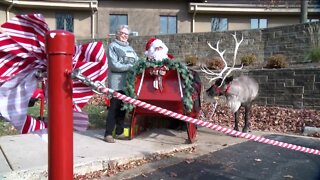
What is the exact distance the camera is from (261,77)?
1255cm

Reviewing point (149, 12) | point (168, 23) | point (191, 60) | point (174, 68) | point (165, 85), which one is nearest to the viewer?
point (174, 68)

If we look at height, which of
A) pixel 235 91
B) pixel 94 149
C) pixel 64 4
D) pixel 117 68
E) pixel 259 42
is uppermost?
pixel 64 4

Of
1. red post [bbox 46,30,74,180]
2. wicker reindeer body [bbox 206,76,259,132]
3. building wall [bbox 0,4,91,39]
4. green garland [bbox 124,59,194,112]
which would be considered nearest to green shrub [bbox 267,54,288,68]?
wicker reindeer body [bbox 206,76,259,132]

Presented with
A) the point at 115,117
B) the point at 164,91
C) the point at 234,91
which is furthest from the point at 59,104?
the point at 234,91

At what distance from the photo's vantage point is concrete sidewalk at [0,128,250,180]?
472cm

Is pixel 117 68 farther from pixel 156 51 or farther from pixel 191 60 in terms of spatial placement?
pixel 191 60

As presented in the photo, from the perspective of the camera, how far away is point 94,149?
19.2ft

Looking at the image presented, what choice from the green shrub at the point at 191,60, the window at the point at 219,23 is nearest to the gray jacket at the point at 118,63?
the green shrub at the point at 191,60

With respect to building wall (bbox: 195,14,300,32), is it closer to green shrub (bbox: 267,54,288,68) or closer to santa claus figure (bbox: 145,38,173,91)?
green shrub (bbox: 267,54,288,68)

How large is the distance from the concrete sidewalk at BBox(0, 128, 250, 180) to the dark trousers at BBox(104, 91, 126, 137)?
0.26 m

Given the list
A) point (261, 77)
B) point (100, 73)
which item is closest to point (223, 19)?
point (261, 77)

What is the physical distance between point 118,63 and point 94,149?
1.39 meters

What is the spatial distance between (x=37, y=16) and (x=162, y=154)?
11.5ft

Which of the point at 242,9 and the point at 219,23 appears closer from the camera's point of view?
the point at 242,9
